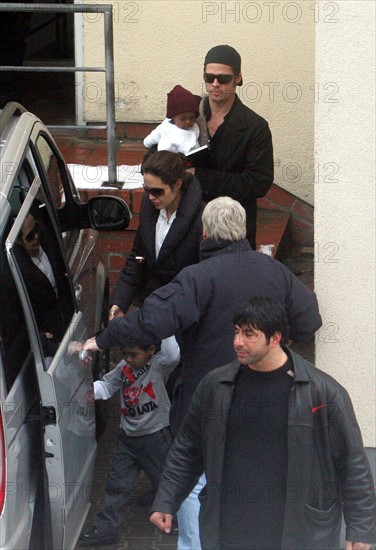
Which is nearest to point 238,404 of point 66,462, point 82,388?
point 66,462

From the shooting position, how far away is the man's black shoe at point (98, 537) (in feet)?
18.3

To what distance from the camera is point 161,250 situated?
5680 mm

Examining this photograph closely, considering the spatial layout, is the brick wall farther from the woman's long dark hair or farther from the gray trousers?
the gray trousers

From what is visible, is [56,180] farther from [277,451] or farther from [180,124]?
[277,451]

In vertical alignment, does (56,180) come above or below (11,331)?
above

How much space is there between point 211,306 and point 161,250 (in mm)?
969

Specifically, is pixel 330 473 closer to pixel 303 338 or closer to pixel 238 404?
pixel 238 404

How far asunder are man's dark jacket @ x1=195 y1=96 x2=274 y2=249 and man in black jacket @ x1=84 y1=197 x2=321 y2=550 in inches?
55.5

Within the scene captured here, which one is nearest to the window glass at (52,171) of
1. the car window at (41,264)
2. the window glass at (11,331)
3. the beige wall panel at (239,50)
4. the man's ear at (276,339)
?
the car window at (41,264)

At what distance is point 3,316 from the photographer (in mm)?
4238

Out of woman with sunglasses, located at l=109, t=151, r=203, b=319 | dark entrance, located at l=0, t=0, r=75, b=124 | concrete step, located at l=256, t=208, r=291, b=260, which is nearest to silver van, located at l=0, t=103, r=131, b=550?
woman with sunglasses, located at l=109, t=151, r=203, b=319

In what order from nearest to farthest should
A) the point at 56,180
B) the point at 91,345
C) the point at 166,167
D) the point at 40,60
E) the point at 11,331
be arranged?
the point at 11,331
the point at 91,345
the point at 166,167
the point at 56,180
the point at 40,60

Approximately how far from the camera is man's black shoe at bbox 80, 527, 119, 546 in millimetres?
5566

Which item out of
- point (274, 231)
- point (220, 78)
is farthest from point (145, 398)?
point (274, 231)
